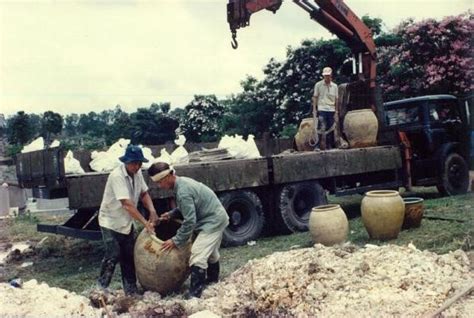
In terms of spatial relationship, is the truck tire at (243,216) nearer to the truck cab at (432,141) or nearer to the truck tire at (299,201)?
the truck tire at (299,201)

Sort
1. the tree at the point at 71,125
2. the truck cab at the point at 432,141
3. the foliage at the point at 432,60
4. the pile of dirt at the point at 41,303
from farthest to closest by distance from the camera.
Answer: the tree at the point at 71,125 < the foliage at the point at 432,60 < the truck cab at the point at 432,141 < the pile of dirt at the point at 41,303

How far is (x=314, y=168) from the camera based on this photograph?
322 inches

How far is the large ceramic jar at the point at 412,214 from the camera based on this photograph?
7090 mm

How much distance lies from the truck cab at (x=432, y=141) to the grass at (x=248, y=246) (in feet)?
2.51

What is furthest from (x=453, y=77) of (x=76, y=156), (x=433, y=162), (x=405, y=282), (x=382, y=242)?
(x=405, y=282)

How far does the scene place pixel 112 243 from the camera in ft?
17.3

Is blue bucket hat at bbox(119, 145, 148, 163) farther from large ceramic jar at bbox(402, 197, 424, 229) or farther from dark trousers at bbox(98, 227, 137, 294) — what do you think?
large ceramic jar at bbox(402, 197, 424, 229)

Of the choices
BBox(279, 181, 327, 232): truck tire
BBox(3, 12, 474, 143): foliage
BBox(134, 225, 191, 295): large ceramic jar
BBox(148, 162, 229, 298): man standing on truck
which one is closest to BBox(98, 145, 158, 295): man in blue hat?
BBox(134, 225, 191, 295): large ceramic jar

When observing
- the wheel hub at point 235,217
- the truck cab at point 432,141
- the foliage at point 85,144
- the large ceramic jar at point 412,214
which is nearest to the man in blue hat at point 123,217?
the wheel hub at point 235,217

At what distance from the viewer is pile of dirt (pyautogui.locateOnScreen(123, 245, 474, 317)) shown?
4125 millimetres

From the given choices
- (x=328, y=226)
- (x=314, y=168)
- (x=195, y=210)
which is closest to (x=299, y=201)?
(x=314, y=168)

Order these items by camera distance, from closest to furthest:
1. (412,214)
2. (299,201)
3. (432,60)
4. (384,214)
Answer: (384,214) → (412,214) → (299,201) → (432,60)

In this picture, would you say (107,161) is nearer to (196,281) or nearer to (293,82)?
(196,281)

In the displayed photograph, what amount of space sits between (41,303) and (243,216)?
12.3 feet
